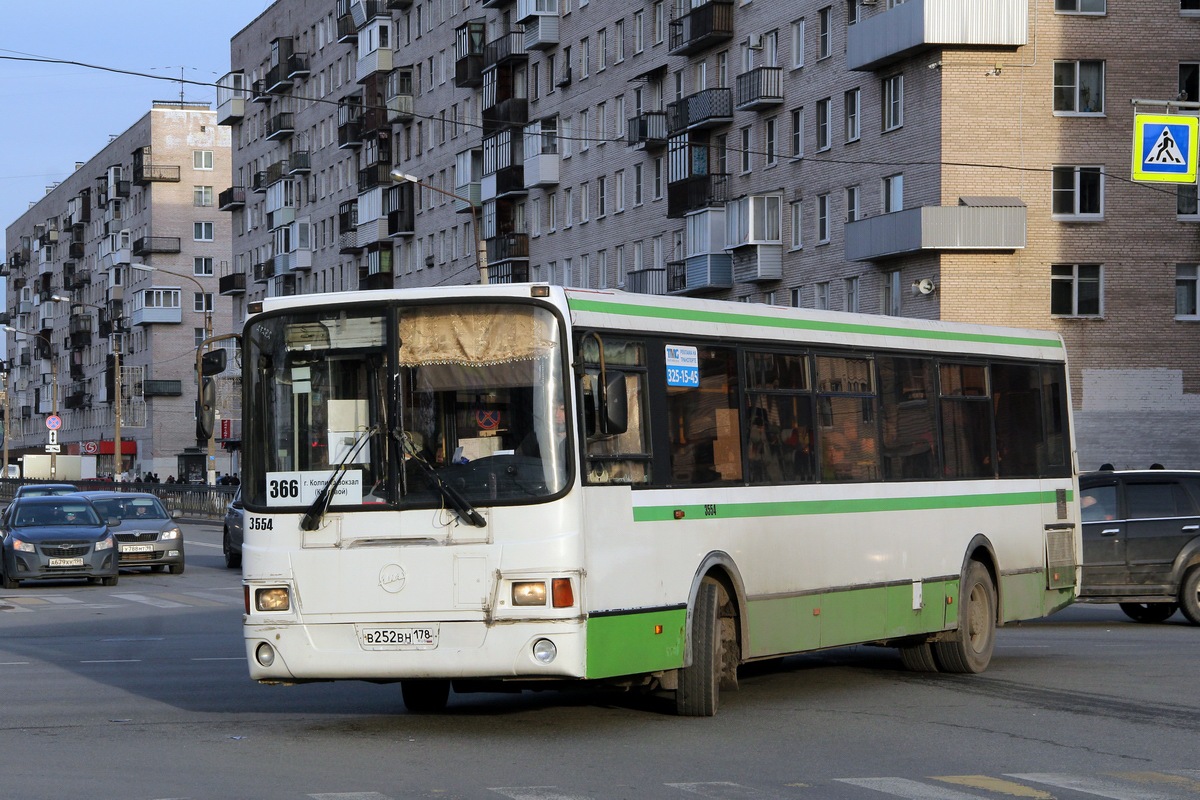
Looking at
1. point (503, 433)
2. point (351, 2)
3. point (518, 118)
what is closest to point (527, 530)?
point (503, 433)

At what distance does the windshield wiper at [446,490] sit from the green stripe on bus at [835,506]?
107 cm

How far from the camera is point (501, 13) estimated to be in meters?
77.6

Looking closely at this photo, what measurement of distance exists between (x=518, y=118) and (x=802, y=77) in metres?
20.5

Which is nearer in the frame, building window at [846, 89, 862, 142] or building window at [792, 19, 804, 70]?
building window at [846, 89, 862, 142]

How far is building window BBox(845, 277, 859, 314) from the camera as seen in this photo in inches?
2089

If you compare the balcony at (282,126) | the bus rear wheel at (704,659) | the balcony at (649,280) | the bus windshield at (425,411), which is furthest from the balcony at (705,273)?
the bus windshield at (425,411)

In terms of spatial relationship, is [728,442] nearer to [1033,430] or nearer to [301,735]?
[301,735]

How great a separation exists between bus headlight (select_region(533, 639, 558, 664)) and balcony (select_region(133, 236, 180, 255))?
11719cm

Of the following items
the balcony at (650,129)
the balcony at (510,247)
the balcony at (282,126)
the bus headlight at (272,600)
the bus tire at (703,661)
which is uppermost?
the balcony at (282,126)

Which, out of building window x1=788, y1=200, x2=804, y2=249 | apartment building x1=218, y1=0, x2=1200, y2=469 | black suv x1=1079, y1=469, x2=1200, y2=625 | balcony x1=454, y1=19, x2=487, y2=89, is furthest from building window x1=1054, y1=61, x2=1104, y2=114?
balcony x1=454, y1=19, x2=487, y2=89

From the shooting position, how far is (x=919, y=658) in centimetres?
1598

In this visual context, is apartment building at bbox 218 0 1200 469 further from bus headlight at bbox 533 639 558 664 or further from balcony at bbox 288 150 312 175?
bus headlight at bbox 533 639 558 664

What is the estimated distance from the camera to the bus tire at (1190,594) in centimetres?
2189

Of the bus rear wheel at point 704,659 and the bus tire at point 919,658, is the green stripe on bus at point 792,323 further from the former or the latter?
the bus tire at point 919,658
